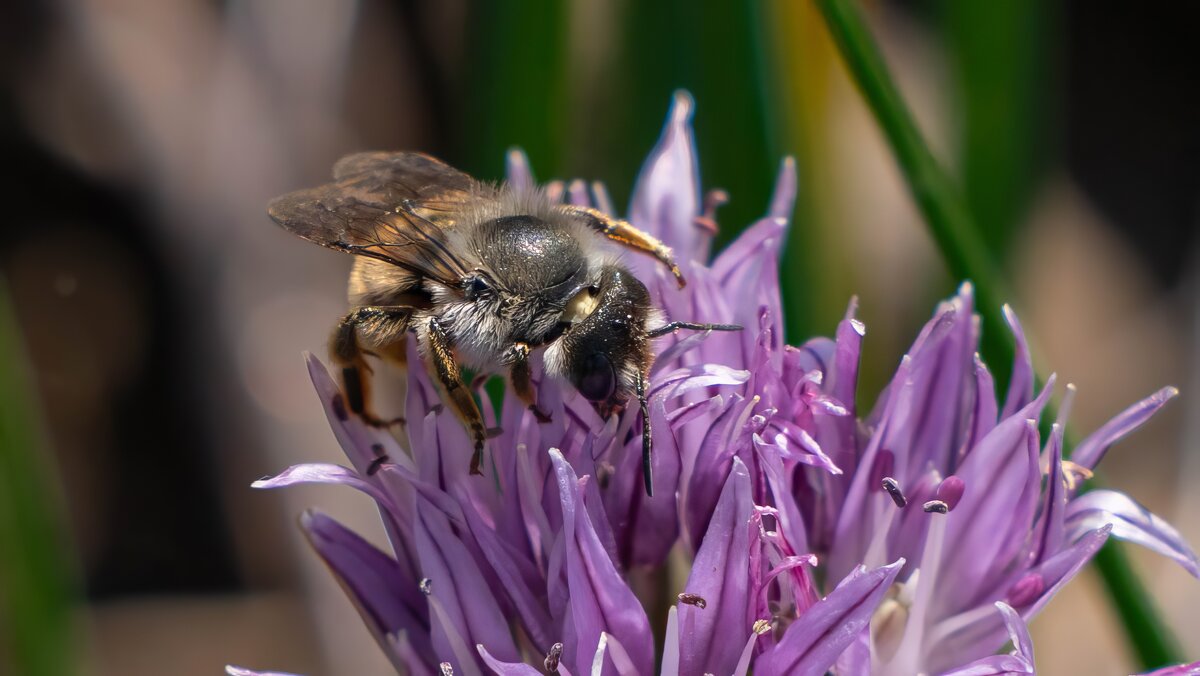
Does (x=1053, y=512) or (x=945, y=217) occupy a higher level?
(x=945, y=217)

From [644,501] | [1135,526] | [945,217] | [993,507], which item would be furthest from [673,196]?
[1135,526]

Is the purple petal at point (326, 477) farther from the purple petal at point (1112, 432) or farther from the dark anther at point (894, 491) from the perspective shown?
the purple petal at point (1112, 432)

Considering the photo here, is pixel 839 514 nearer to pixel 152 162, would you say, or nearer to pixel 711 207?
pixel 711 207

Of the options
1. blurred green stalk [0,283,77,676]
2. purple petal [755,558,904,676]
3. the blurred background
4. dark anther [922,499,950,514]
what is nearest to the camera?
purple petal [755,558,904,676]

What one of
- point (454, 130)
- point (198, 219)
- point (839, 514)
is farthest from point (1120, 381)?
point (198, 219)

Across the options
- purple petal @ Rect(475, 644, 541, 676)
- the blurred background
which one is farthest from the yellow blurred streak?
purple petal @ Rect(475, 644, 541, 676)

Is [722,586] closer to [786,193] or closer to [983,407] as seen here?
[983,407]

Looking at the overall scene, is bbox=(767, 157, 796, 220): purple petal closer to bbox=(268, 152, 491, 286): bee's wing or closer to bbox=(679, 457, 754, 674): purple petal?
bbox=(268, 152, 491, 286): bee's wing
